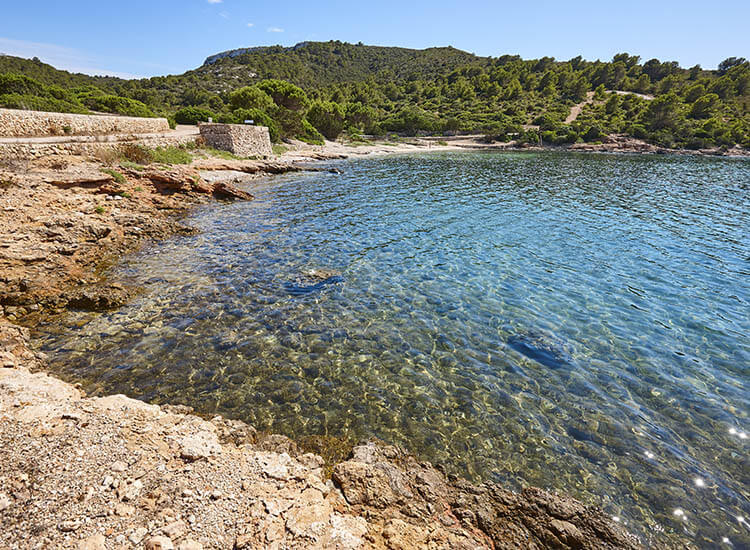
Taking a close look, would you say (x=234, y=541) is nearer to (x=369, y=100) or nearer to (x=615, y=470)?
(x=615, y=470)

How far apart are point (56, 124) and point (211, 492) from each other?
3610 centimetres

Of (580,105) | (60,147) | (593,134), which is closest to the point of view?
(60,147)

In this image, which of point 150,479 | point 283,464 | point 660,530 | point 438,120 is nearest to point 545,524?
point 660,530

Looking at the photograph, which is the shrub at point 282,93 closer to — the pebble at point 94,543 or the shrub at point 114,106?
the shrub at point 114,106

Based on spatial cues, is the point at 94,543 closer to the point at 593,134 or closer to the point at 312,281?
the point at 312,281

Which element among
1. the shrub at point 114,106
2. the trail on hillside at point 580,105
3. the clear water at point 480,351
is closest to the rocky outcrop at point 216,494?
the clear water at point 480,351

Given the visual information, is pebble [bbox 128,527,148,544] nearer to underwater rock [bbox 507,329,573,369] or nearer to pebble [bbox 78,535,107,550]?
pebble [bbox 78,535,107,550]

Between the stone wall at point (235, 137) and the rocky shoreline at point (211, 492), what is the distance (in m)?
38.9

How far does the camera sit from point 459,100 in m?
140

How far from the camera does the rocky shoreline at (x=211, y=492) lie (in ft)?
12.0

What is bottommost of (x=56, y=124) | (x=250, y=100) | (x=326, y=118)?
(x=56, y=124)

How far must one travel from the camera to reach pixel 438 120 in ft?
378

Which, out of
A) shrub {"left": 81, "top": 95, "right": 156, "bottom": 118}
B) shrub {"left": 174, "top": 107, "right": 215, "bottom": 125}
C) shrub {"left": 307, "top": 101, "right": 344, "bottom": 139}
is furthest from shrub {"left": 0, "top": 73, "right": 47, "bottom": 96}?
shrub {"left": 307, "top": 101, "right": 344, "bottom": 139}

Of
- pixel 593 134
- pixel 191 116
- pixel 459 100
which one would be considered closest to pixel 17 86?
pixel 191 116
